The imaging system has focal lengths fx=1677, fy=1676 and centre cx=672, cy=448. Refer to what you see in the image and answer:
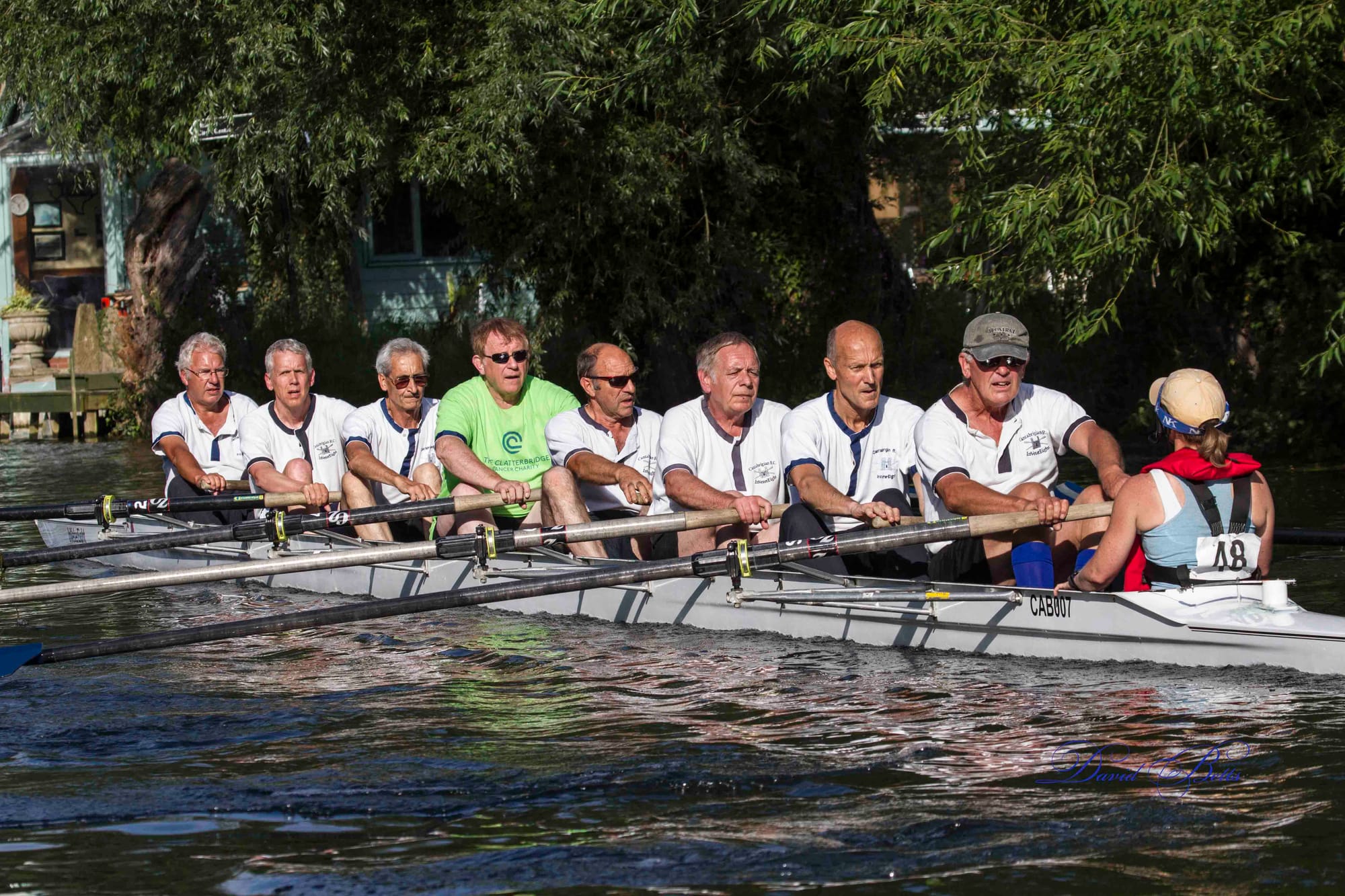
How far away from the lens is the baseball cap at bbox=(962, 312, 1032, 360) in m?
7.73

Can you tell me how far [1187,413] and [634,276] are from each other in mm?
11314

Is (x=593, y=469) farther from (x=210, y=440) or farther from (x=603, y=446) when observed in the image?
(x=210, y=440)

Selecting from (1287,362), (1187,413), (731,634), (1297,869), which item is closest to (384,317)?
(1287,362)

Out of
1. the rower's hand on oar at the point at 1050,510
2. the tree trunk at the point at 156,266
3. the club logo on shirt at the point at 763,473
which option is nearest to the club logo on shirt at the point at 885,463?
the club logo on shirt at the point at 763,473

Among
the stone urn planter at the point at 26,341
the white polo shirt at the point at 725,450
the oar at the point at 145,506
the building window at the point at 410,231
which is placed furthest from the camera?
the building window at the point at 410,231

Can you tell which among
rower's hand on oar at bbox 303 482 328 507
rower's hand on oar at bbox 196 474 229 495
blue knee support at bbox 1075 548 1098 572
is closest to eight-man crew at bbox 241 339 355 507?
rower's hand on oar at bbox 303 482 328 507

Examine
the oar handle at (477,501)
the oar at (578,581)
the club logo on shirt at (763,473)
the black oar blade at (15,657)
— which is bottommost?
the black oar blade at (15,657)

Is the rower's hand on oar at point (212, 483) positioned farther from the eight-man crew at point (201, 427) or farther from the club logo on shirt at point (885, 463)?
the club logo on shirt at point (885, 463)

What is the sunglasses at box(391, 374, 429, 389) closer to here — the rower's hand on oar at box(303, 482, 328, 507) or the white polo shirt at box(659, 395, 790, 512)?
the rower's hand on oar at box(303, 482, 328, 507)

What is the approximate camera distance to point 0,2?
17594 millimetres

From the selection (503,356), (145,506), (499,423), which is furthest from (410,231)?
(503,356)

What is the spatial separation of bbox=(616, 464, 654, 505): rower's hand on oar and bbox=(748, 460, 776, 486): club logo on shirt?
611mm

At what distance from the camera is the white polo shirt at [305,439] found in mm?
11148

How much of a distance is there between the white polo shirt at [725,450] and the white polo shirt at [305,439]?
10.1 ft
